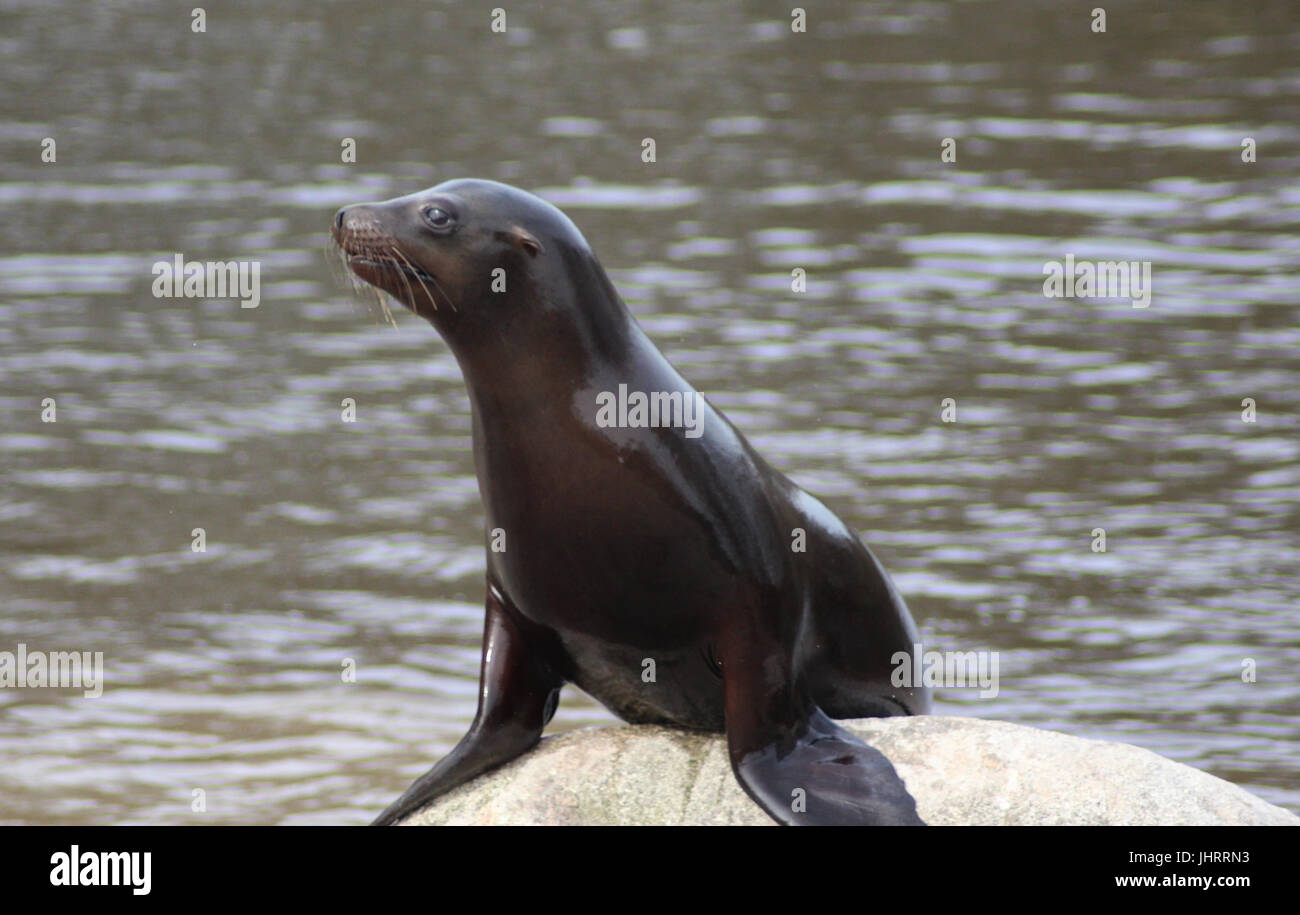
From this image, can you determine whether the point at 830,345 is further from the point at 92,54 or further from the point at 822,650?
the point at 92,54

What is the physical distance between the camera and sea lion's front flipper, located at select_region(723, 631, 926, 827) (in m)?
4.88

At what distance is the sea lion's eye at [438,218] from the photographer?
4871 mm

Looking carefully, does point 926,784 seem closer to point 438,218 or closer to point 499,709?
point 499,709

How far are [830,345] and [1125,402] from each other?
2029 mm

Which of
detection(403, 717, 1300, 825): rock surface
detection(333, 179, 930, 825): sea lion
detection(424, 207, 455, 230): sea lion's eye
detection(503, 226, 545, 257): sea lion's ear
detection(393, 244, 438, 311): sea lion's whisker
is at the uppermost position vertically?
detection(424, 207, 455, 230): sea lion's eye

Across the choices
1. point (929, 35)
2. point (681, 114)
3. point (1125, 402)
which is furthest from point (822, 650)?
point (929, 35)

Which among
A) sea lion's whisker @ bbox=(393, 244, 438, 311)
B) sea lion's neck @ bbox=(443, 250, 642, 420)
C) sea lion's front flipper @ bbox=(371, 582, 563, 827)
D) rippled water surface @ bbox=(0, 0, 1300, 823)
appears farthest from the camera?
rippled water surface @ bbox=(0, 0, 1300, 823)

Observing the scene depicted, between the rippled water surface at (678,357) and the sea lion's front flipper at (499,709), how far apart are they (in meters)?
1.70

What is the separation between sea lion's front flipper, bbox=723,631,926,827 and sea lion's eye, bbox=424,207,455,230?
1314 mm

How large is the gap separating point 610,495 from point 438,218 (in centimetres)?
82

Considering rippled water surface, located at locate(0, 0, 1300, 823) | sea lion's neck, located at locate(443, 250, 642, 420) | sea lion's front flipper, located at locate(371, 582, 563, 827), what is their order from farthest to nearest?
rippled water surface, located at locate(0, 0, 1300, 823), sea lion's front flipper, located at locate(371, 582, 563, 827), sea lion's neck, located at locate(443, 250, 642, 420)

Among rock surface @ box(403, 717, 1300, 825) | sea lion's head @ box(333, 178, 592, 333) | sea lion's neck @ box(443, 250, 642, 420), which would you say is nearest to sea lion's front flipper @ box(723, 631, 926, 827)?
rock surface @ box(403, 717, 1300, 825)

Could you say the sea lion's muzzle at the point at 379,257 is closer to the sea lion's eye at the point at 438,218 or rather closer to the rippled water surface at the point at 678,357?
the sea lion's eye at the point at 438,218

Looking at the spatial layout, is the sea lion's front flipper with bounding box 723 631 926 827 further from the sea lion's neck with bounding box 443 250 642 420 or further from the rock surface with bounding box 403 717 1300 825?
the sea lion's neck with bounding box 443 250 642 420
